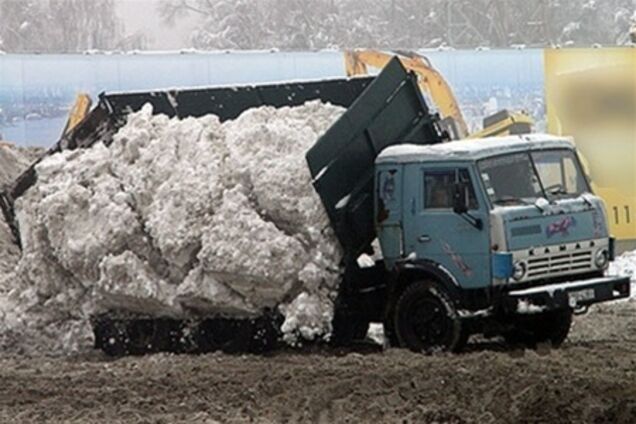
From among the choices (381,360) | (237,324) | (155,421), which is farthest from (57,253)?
(155,421)

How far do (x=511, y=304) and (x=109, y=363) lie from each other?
14.8 feet

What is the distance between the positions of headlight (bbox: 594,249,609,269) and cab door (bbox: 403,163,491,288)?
144 cm

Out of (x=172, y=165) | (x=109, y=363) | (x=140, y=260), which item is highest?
(x=172, y=165)

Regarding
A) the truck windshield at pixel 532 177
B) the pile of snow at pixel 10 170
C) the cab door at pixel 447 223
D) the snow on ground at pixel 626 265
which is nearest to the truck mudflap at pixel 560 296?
the cab door at pixel 447 223

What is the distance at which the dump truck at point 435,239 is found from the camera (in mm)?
15539

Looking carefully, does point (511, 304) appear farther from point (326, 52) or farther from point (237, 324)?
point (326, 52)

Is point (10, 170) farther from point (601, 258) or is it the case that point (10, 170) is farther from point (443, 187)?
point (601, 258)

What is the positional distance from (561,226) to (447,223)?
4.10 feet

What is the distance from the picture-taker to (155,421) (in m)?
12.2

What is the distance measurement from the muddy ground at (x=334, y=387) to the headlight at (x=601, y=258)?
96 centimetres

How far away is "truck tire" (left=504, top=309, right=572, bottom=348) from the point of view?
16.7 metres

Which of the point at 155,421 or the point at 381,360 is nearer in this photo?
the point at 155,421

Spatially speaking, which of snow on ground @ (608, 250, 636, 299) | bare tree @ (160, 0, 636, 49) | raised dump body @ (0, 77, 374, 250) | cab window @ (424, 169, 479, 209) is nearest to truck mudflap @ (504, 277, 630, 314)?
cab window @ (424, 169, 479, 209)

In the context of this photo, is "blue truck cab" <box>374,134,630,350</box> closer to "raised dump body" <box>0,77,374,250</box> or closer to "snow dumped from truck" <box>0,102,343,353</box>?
"snow dumped from truck" <box>0,102,343,353</box>
